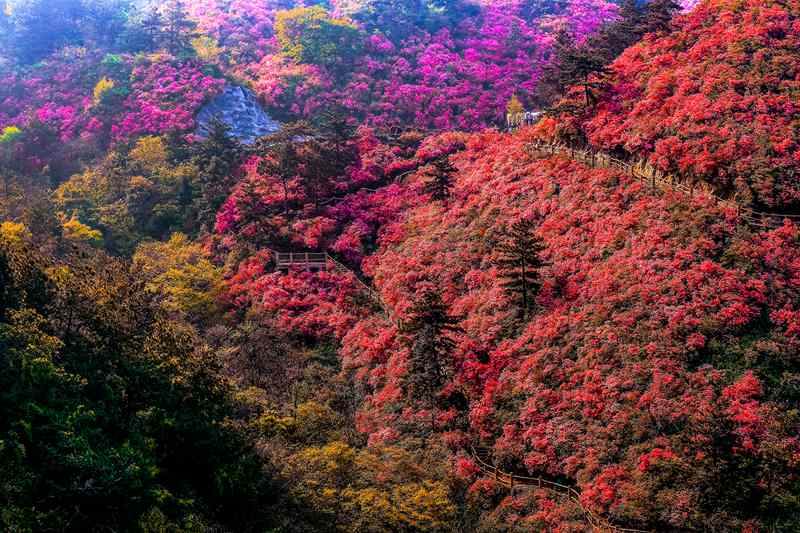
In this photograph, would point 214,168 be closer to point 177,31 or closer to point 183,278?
point 183,278

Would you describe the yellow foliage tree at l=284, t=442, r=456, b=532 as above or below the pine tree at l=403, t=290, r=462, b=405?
below

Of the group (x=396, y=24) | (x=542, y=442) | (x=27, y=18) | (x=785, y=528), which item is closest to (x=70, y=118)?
(x=27, y=18)

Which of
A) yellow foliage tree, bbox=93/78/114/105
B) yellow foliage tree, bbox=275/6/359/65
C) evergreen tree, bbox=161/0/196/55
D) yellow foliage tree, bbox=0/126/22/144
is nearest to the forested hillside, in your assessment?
yellow foliage tree, bbox=0/126/22/144

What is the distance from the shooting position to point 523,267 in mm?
34031

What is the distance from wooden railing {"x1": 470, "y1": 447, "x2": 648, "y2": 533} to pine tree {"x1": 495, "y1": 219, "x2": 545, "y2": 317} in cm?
805

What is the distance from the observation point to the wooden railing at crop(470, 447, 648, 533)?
80.3ft

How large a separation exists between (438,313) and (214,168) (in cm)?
3127

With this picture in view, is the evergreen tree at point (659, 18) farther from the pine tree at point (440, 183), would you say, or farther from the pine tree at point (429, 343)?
the pine tree at point (429, 343)

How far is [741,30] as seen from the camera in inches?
1601

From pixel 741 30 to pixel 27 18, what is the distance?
287 ft

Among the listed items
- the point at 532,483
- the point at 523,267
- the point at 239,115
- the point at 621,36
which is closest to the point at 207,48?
the point at 239,115

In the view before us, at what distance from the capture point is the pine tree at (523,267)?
33531 millimetres

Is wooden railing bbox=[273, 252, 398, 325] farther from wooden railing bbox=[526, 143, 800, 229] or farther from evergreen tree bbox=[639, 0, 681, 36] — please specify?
evergreen tree bbox=[639, 0, 681, 36]

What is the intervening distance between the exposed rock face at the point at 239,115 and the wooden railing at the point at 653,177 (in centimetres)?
3334
